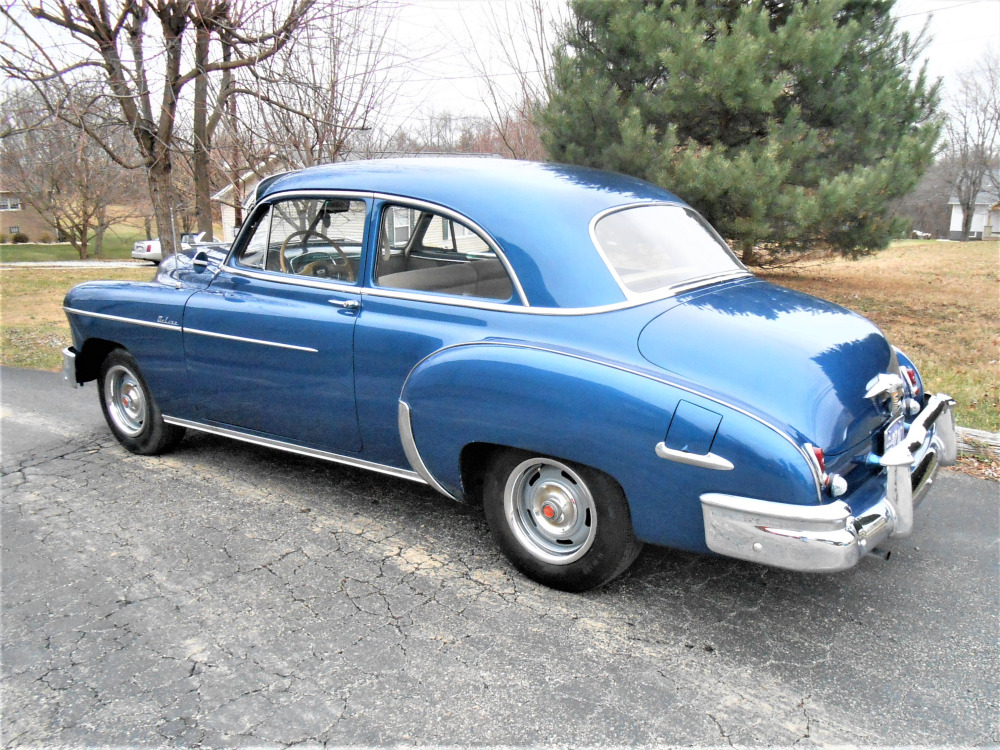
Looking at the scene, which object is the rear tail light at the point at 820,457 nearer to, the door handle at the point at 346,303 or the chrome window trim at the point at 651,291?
the chrome window trim at the point at 651,291

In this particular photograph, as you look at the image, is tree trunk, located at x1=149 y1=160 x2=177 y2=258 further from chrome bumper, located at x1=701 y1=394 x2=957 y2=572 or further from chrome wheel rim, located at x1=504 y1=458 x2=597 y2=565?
chrome bumper, located at x1=701 y1=394 x2=957 y2=572

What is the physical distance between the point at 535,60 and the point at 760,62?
322 cm

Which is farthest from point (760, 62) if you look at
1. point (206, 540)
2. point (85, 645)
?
point (85, 645)

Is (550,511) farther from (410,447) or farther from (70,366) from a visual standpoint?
(70,366)

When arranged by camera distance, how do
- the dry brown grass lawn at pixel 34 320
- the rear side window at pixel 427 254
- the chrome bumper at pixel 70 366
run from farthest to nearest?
the dry brown grass lawn at pixel 34 320
the chrome bumper at pixel 70 366
the rear side window at pixel 427 254

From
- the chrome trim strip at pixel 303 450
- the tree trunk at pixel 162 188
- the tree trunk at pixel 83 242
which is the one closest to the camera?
the chrome trim strip at pixel 303 450

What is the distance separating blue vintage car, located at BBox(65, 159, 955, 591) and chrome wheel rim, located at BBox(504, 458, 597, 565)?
10 millimetres

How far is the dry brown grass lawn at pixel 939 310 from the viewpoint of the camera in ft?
20.4

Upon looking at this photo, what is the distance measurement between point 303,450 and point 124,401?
174 centimetres

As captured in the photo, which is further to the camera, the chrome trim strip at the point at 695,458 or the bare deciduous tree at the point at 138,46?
the bare deciduous tree at the point at 138,46

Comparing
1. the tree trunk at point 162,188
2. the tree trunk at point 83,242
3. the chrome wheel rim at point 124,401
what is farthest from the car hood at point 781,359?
the tree trunk at point 83,242

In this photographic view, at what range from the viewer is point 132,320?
14.9 feet

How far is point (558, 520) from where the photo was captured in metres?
3.18

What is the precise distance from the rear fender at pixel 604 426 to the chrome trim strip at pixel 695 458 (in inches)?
0.5
